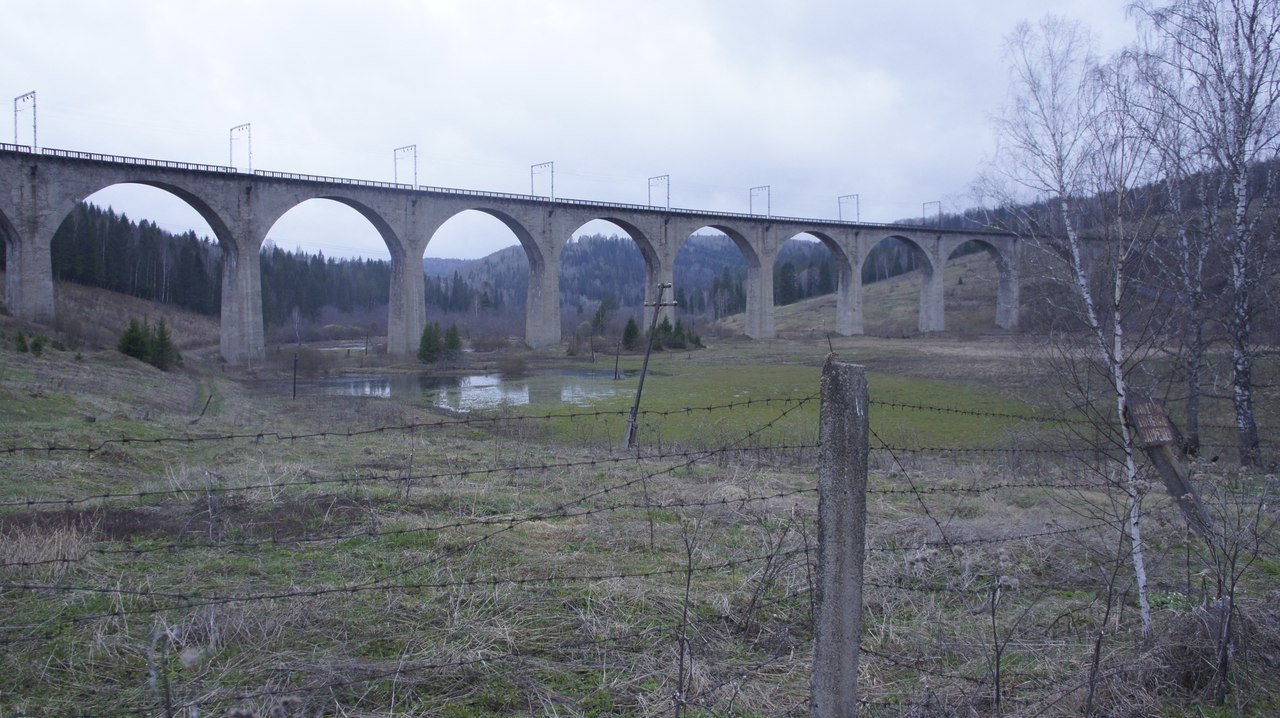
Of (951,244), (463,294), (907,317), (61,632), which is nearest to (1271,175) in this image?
(61,632)

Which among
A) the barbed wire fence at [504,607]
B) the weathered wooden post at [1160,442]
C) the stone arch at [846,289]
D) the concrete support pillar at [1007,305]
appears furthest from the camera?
the concrete support pillar at [1007,305]

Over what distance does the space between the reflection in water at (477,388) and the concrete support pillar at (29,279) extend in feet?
30.9

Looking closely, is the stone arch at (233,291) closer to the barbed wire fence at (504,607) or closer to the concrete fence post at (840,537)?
the barbed wire fence at (504,607)

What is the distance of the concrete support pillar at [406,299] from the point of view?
39.8 meters

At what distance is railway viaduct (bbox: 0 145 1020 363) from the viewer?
29531mm

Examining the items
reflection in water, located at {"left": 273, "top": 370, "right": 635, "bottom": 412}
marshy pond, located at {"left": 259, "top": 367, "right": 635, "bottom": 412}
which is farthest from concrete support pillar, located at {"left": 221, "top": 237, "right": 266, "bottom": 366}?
reflection in water, located at {"left": 273, "top": 370, "right": 635, "bottom": 412}

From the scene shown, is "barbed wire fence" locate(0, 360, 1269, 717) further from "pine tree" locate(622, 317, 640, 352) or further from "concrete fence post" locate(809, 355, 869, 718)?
"pine tree" locate(622, 317, 640, 352)

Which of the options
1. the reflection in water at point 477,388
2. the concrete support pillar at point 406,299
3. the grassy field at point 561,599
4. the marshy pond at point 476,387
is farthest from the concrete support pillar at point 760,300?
the grassy field at point 561,599

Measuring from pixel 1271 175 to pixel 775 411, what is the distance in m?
10.7

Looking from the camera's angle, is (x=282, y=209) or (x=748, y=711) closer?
(x=748, y=711)

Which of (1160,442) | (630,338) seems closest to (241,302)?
(630,338)

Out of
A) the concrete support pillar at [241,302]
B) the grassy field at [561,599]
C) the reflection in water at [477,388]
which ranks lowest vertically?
the reflection in water at [477,388]

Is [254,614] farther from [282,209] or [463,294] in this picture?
[463,294]

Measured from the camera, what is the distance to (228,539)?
4.64 meters
